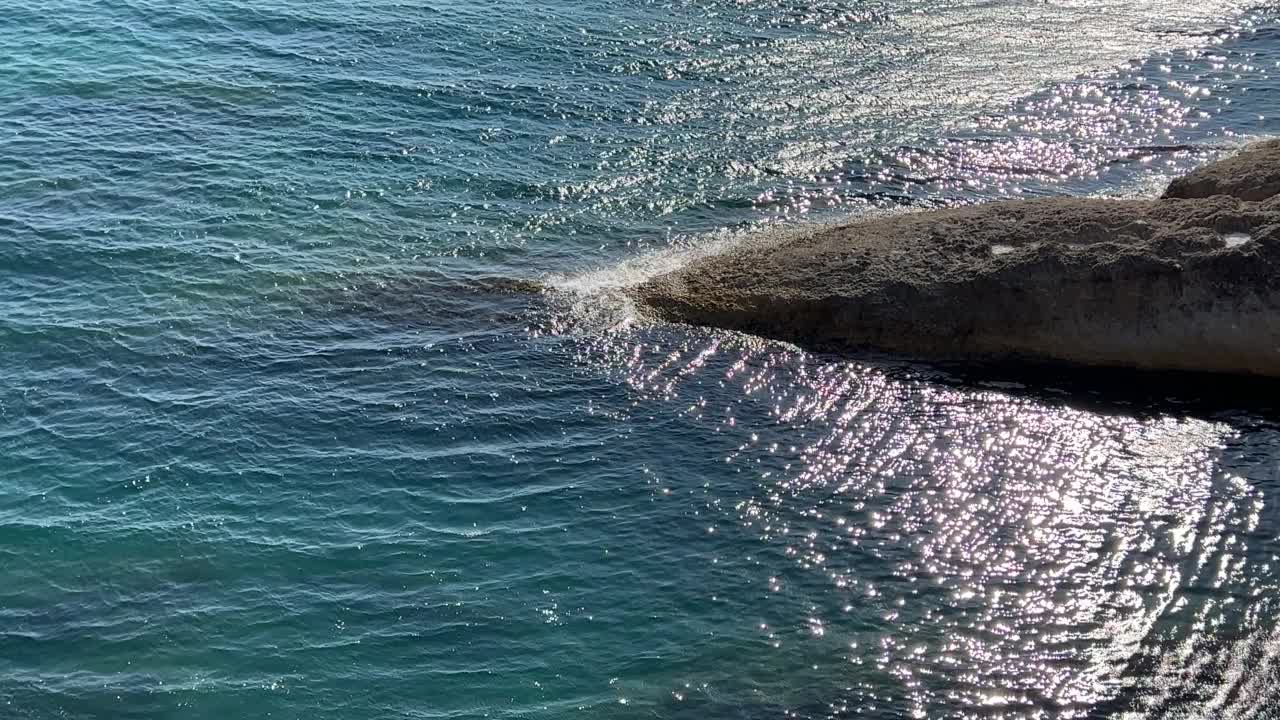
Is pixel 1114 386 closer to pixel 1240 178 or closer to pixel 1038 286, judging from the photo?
pixel 1038 286

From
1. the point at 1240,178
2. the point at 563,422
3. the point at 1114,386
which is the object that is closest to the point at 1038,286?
the point at 1114,386

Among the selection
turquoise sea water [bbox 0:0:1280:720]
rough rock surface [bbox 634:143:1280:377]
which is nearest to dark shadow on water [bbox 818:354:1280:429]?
turquoise sea water [bbox 0:0:1280:720]

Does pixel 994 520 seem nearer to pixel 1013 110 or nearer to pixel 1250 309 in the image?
pixel 1250 309

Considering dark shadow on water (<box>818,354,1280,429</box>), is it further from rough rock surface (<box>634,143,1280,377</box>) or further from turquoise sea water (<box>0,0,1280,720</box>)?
rough rock surface (<box>634,143,1280,377</box>)

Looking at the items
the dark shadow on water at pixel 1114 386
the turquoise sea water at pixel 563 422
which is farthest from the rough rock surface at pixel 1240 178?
the dark shadow on water at pixel 1114 386

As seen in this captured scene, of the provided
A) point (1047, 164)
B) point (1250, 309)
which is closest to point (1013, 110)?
point (1047, 164)

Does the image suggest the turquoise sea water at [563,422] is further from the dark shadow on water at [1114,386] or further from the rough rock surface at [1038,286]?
the rough rock surface at [1038,286]
